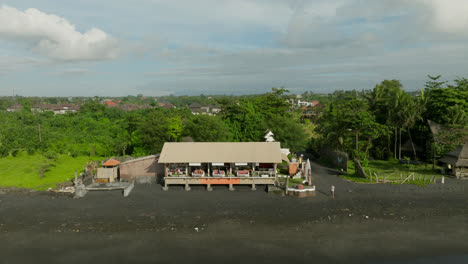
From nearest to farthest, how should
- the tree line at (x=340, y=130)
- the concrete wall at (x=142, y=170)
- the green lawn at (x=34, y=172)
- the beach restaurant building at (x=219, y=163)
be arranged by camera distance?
the beach restaurant building at (x=219, y=163)
the green lawn at (x=34, y=172)
the concrete wall at (x=142, y=170)
the tree line at (x=340, y=130)

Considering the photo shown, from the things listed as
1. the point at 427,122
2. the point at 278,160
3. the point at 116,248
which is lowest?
the point at 116,248

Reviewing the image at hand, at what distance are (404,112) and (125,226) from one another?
38112mm

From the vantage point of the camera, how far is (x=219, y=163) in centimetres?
2791

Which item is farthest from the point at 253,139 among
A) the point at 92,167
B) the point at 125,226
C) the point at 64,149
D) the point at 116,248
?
the point at 64,149

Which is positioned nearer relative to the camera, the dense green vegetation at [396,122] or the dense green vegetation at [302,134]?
the dense green vegetation at [302,134]

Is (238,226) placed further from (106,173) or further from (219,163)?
(106,173)

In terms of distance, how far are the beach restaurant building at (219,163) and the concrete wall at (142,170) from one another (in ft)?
5.23

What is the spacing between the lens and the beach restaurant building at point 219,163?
91.9ft

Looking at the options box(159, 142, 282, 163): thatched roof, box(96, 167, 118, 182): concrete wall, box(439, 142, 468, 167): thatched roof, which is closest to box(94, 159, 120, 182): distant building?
box(96, 167, 118, 182): concrete wall

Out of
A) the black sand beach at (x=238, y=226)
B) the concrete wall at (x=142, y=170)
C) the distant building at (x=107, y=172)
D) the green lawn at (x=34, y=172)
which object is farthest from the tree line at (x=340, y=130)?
Result: the black sand beach at (x=238, y=226)

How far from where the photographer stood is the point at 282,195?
86.8 ft

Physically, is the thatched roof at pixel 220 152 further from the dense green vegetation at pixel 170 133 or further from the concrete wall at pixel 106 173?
the dense green vegetation at pixel 170 133

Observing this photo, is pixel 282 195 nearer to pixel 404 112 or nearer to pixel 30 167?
pixel 404 112

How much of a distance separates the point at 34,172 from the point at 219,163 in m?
21.2
